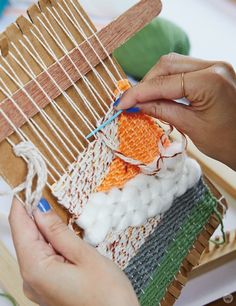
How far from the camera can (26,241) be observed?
59 centimetres

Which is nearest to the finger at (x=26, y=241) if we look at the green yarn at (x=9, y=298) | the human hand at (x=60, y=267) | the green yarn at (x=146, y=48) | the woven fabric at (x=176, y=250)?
the human hand at (x=60, y=267)

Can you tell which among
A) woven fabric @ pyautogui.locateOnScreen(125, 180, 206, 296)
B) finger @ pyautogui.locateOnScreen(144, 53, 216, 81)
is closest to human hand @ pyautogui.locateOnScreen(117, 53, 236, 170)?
finger @ pyautogui.locateOnScreen(144, 53, 216, 81)

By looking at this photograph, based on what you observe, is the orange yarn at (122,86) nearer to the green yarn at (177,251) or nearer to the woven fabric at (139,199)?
the woven fabric at (139,199)

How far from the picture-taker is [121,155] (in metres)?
0.73

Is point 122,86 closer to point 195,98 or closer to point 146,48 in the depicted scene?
point 195,98

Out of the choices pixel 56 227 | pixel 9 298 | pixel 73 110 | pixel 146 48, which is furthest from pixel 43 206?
pixel 146 48

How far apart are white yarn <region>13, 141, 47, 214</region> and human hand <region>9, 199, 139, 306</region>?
0.05 feet

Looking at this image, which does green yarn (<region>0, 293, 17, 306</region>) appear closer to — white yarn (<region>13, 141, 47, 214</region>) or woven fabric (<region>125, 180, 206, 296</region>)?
woven fabric (<region>125, 180, 206, 296</region>)

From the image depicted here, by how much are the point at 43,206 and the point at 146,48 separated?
843 mm

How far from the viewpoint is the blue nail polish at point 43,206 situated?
0.61m

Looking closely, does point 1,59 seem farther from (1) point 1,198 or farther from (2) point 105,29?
(1) point 1,198

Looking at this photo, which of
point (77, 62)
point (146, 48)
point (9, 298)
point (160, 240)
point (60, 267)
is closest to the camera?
point (60, 267)

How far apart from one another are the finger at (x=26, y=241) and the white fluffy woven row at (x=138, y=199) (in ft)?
0.25

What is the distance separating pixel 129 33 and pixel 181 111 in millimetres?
133
